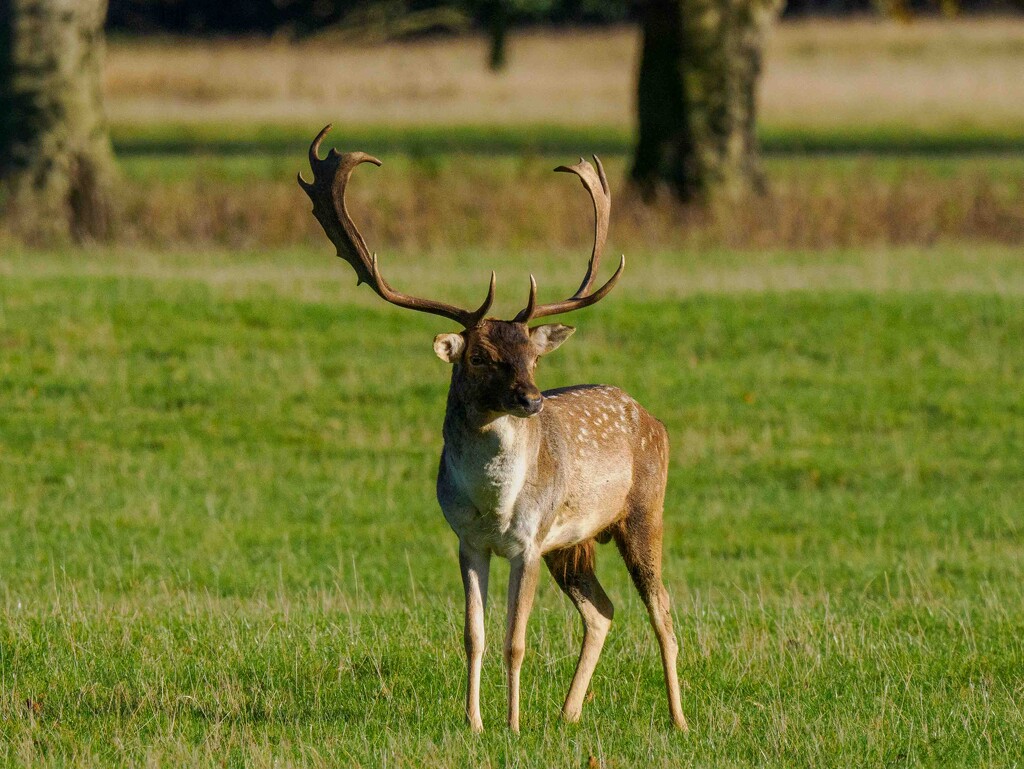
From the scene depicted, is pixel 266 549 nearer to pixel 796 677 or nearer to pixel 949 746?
pixel 796 677

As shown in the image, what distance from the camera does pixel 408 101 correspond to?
189 feet

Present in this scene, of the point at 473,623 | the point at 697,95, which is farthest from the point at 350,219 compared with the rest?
the point at 697,95

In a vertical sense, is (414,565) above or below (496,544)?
below

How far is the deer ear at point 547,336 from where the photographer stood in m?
6.99

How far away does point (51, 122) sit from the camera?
21719mm

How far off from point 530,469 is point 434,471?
7.28 metres

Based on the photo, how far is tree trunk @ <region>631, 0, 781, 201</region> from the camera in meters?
24.0

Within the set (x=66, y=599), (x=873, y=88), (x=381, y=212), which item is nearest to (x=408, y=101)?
(x=873, y=88)

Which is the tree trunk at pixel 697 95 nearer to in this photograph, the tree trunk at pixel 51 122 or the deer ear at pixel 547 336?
the tree trunk at pixel 51 122

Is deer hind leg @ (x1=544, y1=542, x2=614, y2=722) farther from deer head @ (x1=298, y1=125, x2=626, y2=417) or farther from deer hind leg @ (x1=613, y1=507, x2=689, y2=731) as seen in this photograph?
deer head @ (x1=298, y1=125, x2=626, y2=417)

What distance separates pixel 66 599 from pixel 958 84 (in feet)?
180

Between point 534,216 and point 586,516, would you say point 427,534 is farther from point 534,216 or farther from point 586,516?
point 534,216

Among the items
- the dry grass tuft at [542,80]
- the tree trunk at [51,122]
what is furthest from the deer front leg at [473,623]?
the dry grass tuft at [542,80]

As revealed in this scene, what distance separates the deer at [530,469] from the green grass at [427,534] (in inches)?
16.9
